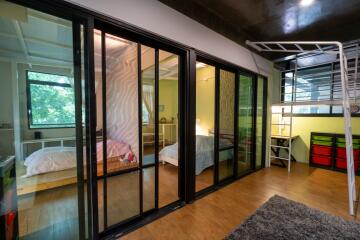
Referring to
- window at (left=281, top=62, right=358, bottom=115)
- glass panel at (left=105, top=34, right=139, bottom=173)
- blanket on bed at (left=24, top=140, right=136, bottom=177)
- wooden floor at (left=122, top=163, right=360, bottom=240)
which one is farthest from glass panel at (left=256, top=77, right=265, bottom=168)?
blanket on bed at (left=24, top=140, right=136, bottom=177)

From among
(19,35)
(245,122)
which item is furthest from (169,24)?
(245,122)

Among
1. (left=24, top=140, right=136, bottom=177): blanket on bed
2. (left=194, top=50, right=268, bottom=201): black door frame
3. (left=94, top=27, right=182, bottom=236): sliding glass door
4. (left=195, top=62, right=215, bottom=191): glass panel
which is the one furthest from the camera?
(left=195, top=62, right=215, bottom=191): glass panel

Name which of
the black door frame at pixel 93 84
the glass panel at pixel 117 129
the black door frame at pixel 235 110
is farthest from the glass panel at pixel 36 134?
the black door frame at pixel 235 110

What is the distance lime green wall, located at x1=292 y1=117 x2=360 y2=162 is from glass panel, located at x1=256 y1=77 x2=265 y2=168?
52.2 inches

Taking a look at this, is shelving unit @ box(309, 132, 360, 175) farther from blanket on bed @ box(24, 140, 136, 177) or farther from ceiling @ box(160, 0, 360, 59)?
blanket on bed @ box(24, 140, 136, 177)

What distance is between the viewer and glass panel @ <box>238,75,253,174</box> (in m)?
3.65

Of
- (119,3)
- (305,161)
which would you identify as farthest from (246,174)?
(119,3)

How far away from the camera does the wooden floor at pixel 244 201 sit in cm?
199

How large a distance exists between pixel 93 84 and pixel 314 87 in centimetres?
522

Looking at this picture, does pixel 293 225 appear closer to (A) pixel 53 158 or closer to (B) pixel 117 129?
(B) pixel 117 129

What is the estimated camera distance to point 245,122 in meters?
3.80

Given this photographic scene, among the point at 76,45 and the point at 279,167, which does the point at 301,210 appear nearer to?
the point at 279,167

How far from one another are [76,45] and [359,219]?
154 inches

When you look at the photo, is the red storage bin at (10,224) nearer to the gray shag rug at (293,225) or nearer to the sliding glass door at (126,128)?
the sliding glass door at (126,128)
